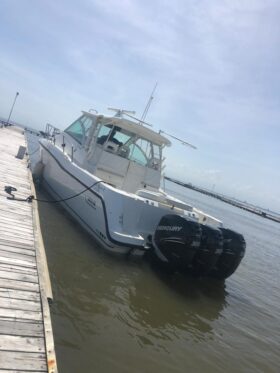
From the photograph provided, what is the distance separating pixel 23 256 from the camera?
5480mm

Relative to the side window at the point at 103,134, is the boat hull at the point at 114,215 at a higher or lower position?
lower

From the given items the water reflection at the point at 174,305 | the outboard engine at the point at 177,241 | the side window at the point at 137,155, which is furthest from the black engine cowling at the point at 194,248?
the side window at the point at 137,155

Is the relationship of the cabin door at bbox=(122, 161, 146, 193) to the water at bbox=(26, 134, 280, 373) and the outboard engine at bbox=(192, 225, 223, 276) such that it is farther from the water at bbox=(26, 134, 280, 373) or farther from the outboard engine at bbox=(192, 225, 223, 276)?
the outboard engine at bbox=(192, 225, 223, 276)

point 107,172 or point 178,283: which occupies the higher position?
point 107,172

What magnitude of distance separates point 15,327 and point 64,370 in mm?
1079

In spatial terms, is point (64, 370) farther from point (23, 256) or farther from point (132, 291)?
point (132, 291)

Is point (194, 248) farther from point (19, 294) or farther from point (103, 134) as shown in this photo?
point (103, 134)

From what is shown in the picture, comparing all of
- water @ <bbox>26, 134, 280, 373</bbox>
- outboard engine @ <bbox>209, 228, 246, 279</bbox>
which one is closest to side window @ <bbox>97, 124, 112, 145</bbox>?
water @ <bbox>26, 134, 280, 373</bbox>

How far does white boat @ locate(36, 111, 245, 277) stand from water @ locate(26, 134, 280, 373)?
0.65 meters

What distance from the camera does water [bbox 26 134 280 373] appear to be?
5103 mm

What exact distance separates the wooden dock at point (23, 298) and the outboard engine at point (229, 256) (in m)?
4.39

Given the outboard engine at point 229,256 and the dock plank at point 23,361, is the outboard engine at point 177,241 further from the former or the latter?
the dock plank at point 23,361

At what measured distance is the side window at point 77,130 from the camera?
41.3 ft

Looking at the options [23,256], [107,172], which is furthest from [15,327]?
[107,172]
